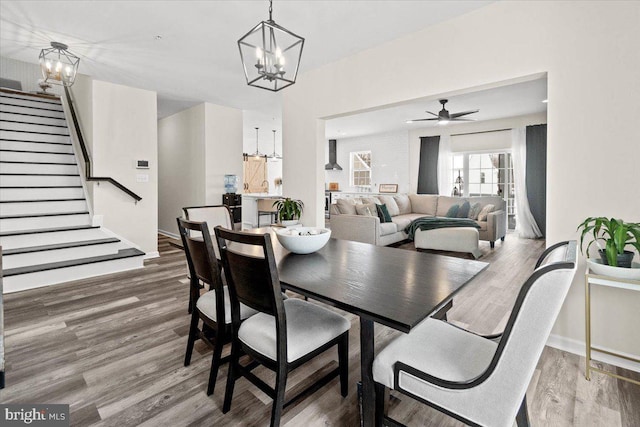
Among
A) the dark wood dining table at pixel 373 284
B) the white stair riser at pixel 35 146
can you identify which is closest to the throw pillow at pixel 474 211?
the dark wood dining table at pixel 373 284

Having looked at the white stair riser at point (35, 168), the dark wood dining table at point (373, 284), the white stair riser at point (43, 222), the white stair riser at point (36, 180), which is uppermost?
the white stair riser at point (35, 168)

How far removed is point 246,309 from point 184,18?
8.69ft

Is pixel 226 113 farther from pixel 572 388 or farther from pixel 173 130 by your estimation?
pixel 572 388

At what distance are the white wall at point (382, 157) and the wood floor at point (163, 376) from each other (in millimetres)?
5913

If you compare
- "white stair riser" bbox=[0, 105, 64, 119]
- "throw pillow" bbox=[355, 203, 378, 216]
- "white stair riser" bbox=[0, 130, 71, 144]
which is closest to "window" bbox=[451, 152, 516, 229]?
"throw pillow" bbox=[355, 203, 378, 216]

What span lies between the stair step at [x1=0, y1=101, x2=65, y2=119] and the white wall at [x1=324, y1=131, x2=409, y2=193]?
5.92 metres

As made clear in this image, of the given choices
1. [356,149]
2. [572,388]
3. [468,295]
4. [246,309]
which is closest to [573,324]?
[572,388]

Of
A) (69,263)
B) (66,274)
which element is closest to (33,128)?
(69,263)

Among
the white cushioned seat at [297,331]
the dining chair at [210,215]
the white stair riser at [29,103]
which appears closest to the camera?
the white cushioned seat at [297,331]

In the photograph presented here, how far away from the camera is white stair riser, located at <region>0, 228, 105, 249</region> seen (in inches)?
151

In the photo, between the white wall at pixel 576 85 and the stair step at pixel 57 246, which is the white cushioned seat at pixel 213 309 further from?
the stair step at pixel 57 246

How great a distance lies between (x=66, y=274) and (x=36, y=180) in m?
2.06

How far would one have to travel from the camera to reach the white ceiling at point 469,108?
5.04 m

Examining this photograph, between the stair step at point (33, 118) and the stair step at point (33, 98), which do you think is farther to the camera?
the stair step at point (33, 98)
